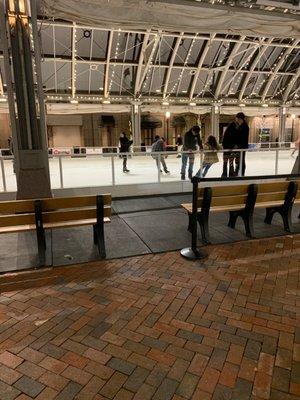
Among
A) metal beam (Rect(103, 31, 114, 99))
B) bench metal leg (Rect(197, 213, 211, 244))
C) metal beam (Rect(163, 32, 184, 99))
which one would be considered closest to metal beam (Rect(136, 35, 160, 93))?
metal beam (Rect(163, 32, 184, 99))

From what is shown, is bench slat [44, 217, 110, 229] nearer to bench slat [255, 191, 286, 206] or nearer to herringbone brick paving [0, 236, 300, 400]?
herringbone brick paving [0, 236, 300, 400]

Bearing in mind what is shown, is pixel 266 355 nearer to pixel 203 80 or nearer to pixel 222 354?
pixel 222 354

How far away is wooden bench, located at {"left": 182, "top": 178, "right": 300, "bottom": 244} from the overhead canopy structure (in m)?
10.2

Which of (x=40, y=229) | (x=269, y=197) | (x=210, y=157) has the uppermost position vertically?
(x=210, y=157)

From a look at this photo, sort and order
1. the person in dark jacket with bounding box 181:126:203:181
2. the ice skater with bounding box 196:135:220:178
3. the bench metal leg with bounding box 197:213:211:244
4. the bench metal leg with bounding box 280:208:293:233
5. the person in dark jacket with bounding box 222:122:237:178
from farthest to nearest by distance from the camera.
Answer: the person in dark jacket with bounding box 181:126:203:181
the ice skater with bounding box 196:135:220:178
the person in dark jacket with bounding box 222:122:237:178
the bench metal leg with bounding box 280:208:293:233
the bench metal leg with bounding box 197:213:211:244

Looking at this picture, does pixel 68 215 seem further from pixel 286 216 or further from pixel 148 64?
pixel 148 64

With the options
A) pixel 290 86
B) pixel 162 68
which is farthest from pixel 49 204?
pixel 290 86

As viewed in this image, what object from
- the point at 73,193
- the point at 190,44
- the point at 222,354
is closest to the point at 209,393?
the point at 222,354

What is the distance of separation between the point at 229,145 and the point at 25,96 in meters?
4.66

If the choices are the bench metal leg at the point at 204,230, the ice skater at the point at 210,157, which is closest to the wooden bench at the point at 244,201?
the bench metal leg at the point at 204,230

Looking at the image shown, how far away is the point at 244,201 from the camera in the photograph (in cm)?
472

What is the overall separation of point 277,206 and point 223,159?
3298mm

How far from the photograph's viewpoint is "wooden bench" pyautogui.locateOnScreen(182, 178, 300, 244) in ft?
14.7

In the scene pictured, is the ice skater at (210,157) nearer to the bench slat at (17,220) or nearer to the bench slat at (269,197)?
the bench slat at (269,197)
